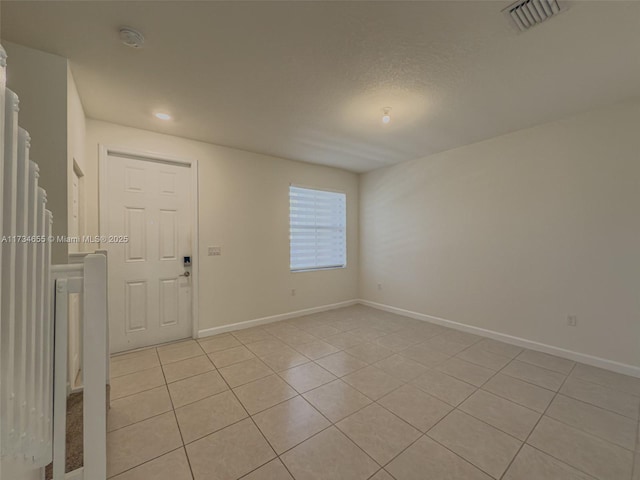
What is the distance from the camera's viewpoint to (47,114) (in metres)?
1.88

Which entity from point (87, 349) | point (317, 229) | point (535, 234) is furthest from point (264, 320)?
point (535, 234)

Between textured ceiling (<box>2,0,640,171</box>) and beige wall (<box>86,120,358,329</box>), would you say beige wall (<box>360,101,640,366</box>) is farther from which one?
beige wall (<box>86,120,358,329</box>)

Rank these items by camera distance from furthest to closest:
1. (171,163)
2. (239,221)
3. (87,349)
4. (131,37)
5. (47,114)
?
1. (239,221)
2. (171,163)
3. (47,114)
4. (131,37)
5. (87,349)

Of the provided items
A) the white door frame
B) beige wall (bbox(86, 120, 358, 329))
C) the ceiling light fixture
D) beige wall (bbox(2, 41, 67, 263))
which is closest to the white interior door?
the white door frame

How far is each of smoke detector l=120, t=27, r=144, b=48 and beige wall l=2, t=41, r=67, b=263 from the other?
23.7 inches

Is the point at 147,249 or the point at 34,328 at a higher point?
the point at 147,249

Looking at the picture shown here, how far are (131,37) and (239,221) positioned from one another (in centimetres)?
232

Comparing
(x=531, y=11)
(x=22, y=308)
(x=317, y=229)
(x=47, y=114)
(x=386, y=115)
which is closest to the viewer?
(x=22, y=308)

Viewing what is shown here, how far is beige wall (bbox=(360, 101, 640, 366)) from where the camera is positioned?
2.58 m

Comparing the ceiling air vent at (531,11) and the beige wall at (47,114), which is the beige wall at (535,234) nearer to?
the ceiling air vent at (531,11)

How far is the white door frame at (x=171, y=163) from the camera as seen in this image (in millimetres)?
2844

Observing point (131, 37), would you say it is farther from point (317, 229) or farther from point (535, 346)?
point (535, 346)

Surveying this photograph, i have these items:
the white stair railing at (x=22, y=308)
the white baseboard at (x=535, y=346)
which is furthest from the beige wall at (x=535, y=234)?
the white stair railing at (x=22, y=308)

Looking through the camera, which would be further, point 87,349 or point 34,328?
point 87,349
